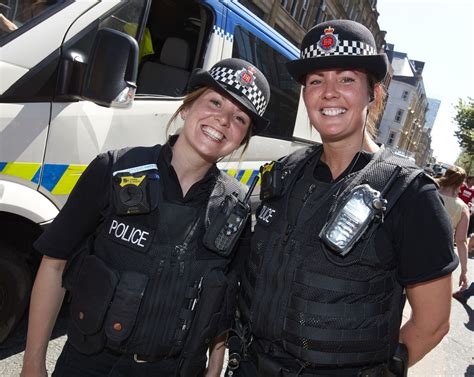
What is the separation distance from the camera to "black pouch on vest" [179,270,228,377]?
4.73 ft

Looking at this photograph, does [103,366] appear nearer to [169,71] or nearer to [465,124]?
[169,71]

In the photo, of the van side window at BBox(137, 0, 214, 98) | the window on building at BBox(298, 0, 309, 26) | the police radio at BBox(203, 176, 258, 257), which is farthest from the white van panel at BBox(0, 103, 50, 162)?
the window on building at BBox(298, 0, 309, 26)

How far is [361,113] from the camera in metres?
1.56

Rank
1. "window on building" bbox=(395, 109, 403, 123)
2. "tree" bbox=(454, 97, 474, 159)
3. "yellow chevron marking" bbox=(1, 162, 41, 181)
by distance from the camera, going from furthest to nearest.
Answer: "window on building" bbox=(395, 109, 403, 123)
"tree" bbox=(454, 97, 474, 159)
"yellow chevron marking" bbox=(1, 162, 41, 181)

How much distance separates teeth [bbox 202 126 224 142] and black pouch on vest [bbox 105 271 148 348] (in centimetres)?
60

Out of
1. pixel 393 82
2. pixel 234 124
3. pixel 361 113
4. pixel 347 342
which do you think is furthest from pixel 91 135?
pixel 393 82

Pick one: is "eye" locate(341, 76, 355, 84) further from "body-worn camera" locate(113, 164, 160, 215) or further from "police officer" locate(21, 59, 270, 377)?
"body-worn camera" locate(113, 164, 160, 215)

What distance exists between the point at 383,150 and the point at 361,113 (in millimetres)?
170

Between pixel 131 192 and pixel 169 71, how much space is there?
82.0 inches

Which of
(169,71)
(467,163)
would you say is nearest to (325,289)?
(169,71)

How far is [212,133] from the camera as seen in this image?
1.58m

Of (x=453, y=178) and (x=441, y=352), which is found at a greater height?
(x=453, y=178)

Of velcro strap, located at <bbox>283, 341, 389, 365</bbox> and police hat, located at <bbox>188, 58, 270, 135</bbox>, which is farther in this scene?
police hat, located at <bbox>188, 58, 270, 135</bbox>

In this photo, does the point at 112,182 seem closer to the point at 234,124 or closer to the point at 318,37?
the point at 234,124
